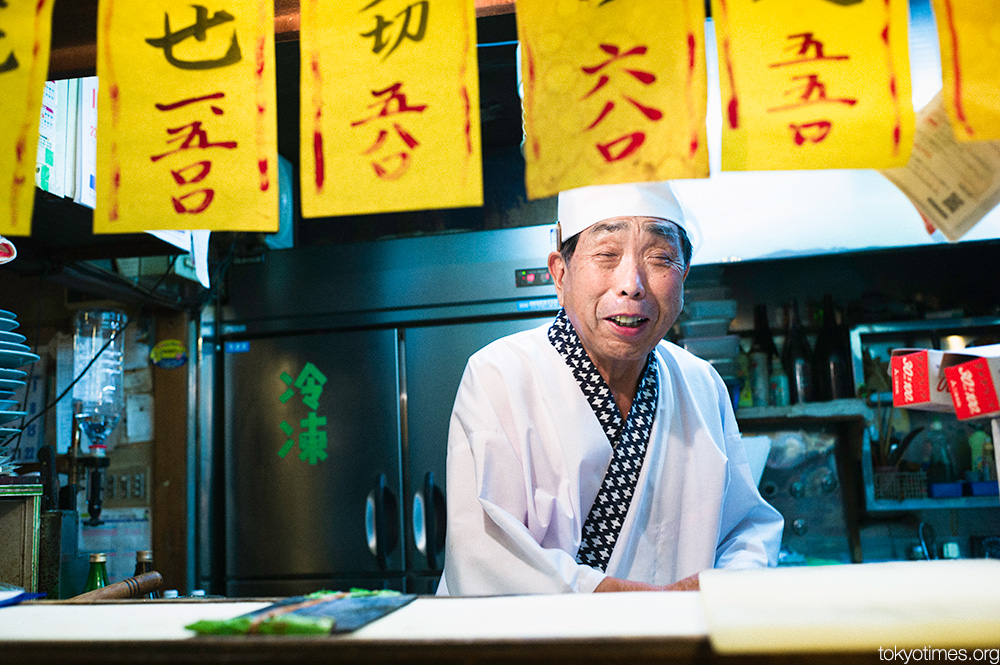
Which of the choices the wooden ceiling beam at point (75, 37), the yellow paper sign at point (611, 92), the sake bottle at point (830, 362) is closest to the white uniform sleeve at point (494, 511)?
the yellow paper sign at point (611, 92)

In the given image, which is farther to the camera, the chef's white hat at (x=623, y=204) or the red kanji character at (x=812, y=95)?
the chef's white hat at (x=623, y=204)

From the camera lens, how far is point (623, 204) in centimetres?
159

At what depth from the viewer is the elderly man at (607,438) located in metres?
1.45

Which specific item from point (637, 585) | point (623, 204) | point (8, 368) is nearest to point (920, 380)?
point (637, 585)

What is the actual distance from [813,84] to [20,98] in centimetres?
97

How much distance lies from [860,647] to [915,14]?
7.62 feet

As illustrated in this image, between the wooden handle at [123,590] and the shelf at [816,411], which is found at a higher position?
the shelf at [816,411]

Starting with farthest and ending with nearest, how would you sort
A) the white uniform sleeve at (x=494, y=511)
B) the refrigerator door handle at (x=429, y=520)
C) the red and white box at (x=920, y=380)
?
the refrigerator door handle at (x=429, y=520), the white uniform sleeve at (x=494, y=511), the red and white box at (x=920, y=380)

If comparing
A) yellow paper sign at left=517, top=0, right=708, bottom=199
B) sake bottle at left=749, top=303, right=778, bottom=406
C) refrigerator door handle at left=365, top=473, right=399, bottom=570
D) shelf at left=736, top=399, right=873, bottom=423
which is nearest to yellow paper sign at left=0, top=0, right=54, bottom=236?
yellow paper sign at left=517, top=0, right=708, bottom=199

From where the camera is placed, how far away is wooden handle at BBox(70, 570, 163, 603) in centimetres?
101

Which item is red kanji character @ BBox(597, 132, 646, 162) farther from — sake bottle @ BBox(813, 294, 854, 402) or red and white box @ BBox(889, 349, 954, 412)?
sake bottle @ BBox(813, 294, 854, 402)

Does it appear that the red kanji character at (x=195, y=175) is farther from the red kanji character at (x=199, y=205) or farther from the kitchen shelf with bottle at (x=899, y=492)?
the kitchen shelf with bottle at (x=899, y=492)

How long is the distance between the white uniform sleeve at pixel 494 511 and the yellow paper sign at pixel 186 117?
0.69 metres

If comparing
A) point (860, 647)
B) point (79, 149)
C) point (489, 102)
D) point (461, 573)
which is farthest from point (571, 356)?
point (489, 102)
